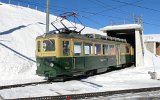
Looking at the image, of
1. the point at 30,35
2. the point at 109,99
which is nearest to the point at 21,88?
the point at 109,99

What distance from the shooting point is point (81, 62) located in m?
20.4

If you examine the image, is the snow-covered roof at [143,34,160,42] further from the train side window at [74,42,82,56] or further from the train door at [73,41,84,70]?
the train side window at [74,42,82,56]

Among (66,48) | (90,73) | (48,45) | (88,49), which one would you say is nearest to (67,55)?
(66,48)

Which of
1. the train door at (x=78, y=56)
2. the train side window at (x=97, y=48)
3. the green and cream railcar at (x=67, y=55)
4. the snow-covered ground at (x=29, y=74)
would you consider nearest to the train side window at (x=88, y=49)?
the green and cream railcar at (x=67, y=55)

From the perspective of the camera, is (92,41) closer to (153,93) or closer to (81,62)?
(81,62)

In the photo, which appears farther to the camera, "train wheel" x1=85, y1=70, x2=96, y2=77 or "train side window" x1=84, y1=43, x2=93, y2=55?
"train wheel" x1=85, y1=70, x2=96, y2=77

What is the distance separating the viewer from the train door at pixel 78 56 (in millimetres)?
19672

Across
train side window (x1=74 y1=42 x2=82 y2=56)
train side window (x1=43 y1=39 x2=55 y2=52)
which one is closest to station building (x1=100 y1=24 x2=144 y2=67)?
train side window (x1=74 y1=42 x2=82 y2=56)

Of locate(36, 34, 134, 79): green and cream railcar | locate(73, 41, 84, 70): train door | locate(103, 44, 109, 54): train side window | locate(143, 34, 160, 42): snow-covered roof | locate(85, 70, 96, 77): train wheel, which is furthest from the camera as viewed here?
locate(143, 34, 160, 42): snow-covered roof

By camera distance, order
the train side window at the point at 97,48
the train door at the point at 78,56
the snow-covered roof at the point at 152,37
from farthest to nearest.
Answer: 1. the snow-covered roof at the point at 152,37
2. the train side window at the point at 97,48
3. the train door at the point at 78,56

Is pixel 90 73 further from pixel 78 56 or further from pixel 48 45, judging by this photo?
pixel 48 45

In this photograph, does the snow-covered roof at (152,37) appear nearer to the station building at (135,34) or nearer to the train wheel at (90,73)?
the station building at (135,34)

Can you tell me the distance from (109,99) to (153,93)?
294 centimetres

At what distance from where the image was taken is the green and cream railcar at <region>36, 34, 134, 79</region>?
18.7 m
